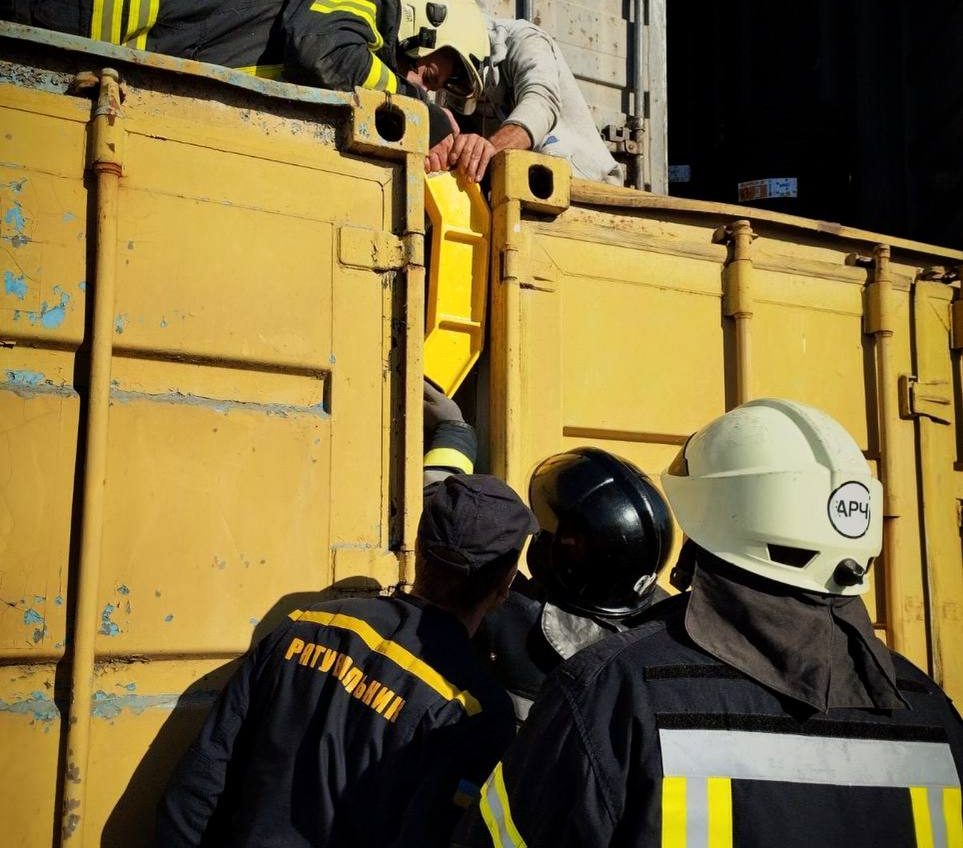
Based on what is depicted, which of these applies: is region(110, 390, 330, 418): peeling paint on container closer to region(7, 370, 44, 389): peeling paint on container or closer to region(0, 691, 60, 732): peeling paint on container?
region(7, 370, 44, 389): peeling paint on container

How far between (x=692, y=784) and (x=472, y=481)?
863 mm

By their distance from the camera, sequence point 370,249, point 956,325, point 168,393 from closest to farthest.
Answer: point 168,393 → point 370,249 → point 956,325

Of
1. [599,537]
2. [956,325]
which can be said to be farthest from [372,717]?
[956,325]

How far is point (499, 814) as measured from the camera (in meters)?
1.23

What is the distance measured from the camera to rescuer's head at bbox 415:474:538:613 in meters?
1.83

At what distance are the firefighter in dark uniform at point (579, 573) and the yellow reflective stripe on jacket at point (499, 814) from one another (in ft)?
2.20

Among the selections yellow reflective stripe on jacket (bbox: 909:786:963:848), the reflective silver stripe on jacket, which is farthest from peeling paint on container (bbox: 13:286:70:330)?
yellow reflective stripe on jacket (bbox: 909:786:963:848)

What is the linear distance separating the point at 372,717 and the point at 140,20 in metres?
2.12

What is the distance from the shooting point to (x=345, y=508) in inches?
91.3

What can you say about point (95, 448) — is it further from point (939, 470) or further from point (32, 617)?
point (939, 470)

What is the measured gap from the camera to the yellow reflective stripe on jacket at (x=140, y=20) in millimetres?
2758

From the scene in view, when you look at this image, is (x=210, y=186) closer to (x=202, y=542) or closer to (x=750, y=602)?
(x=202, y=542)

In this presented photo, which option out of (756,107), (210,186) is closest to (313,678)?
(210,186)

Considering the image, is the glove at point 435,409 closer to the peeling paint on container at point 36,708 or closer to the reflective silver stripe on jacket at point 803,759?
the peeling paint on container at point 36,708
